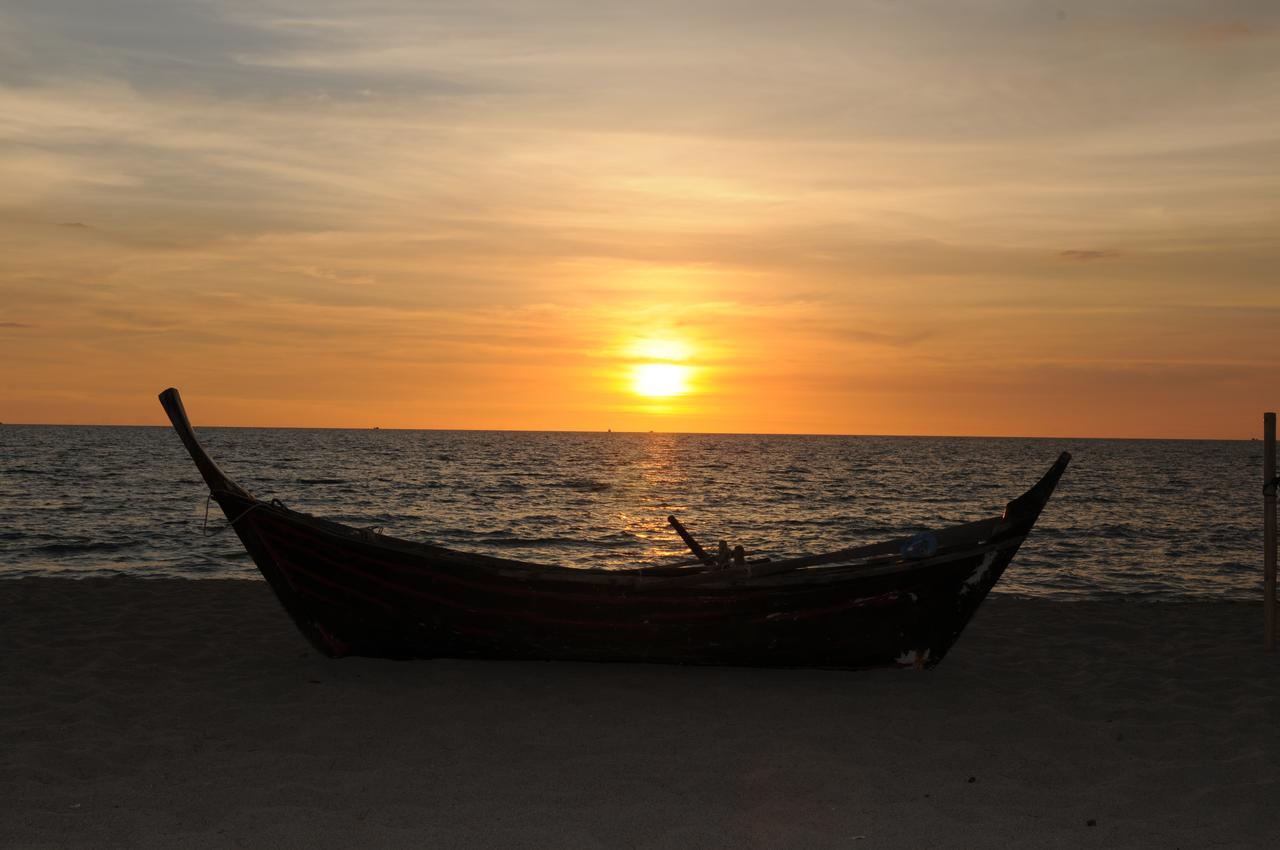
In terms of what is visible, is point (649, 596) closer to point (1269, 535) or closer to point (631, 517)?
point (1269, 535)

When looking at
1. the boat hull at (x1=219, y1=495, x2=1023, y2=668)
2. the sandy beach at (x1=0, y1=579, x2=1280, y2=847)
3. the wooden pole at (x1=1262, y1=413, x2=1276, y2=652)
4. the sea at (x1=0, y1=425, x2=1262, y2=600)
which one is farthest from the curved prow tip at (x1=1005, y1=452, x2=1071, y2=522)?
the sea at (x1=0, y1=425, x2=1262, y2=600)

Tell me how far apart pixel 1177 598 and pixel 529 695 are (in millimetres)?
14048

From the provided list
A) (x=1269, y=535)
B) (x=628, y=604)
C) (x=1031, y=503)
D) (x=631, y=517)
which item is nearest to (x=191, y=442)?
(x=628, y=604)

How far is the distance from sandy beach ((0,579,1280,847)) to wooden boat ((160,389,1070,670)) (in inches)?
12.2

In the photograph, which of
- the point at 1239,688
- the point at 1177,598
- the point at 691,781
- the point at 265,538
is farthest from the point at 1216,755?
the point at 1177,598

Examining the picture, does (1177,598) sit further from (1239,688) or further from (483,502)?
(483,502)

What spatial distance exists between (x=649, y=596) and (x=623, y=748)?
1840 millimetres

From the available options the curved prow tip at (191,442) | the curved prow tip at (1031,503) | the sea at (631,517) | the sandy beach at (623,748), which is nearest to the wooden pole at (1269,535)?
the sandy beach at (623,748)

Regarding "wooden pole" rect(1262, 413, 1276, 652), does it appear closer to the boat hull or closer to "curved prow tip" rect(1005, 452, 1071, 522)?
"curved prow tip" rect(1005, 452, 1071, 522)

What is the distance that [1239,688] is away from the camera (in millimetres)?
8594

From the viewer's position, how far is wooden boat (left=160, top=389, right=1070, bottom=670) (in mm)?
8523

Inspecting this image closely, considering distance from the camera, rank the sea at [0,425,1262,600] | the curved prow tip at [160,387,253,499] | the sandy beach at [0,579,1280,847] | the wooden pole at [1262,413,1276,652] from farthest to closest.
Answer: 1. the sea at [0,425,1262,600]
2. the wooden pole at [1262,413,1276,652]
3. the curved prow tip at [160,387,253,499]
4. the sandy beach at [0,579,1280,847]

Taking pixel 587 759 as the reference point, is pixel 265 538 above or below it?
above

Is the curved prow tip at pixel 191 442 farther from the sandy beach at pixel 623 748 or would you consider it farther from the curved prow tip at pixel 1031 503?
the curved prow tip at pixel 1031 503
